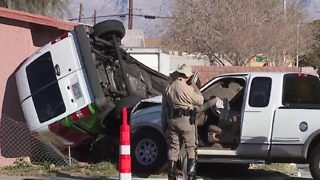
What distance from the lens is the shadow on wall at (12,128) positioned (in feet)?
46.8

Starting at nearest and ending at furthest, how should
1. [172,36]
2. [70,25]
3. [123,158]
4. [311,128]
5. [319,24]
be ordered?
[123,158], [311,128], [70,25], [172,36], [319,24]

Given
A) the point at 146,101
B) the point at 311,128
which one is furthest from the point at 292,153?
the point at 146,101

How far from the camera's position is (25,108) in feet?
45.2

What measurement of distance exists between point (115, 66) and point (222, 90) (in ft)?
6.71

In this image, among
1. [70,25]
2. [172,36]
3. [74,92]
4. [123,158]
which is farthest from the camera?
[172,36]

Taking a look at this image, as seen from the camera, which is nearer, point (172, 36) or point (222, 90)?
point (222, 90)

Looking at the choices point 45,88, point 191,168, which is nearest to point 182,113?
point 191,168

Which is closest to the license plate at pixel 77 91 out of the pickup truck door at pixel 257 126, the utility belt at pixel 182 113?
the utility belt at pixel 182 113

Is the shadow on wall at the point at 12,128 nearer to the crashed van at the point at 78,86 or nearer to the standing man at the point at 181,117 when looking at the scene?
the crashed van at the point at 78,86

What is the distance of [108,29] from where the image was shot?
13.9 metres

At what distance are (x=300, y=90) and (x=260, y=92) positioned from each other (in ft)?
2.11

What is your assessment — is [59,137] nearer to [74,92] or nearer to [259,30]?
[74,92]

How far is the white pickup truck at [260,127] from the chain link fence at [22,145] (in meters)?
1.90

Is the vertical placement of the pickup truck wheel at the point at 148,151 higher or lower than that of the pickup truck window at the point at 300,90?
lower
